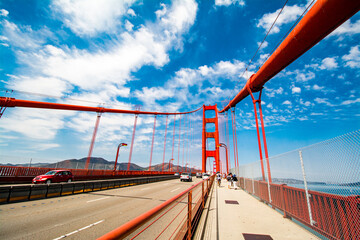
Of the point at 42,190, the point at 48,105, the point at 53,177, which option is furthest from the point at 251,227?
the point at 48,105

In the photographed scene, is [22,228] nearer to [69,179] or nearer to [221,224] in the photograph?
[221,224]

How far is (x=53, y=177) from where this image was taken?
13.0 metres

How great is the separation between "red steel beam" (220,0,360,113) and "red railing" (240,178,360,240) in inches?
360

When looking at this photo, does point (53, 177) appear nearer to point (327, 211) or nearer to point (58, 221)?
point (58, 221)

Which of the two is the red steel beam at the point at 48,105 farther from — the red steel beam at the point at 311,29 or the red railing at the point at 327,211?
the red railing at the point at 327,211

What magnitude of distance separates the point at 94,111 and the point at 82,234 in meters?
46.7

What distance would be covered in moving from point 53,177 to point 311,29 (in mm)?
21836

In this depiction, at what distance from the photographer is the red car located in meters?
12.3

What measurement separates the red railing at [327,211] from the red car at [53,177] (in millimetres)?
16560

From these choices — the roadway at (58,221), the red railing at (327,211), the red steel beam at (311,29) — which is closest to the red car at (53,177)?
the roadway at (58,221)

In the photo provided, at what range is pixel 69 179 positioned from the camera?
15.2 meters

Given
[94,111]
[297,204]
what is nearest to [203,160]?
[94,111]

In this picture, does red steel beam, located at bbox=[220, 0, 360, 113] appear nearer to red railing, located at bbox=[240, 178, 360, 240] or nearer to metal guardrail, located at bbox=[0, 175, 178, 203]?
red railing, located at bbox=[240, 178, 360, 240]

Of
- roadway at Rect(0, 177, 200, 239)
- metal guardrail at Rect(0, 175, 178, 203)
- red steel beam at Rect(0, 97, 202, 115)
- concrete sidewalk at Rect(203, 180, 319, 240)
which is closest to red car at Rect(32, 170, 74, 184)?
metal guardrail at Rect(0, 175, 178, 203)
